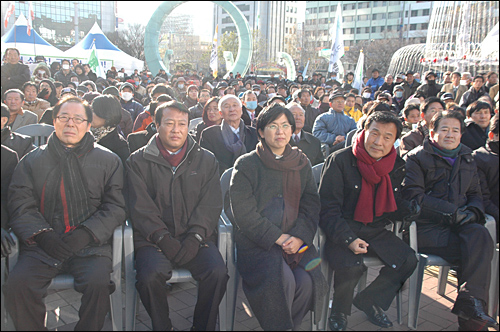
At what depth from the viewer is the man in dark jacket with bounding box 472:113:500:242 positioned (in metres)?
3.68

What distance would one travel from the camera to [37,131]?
187 inches

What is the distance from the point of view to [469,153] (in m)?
3.56

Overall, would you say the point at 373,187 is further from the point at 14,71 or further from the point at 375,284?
the point at 14,71

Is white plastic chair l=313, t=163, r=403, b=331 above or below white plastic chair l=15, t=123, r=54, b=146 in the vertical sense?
below

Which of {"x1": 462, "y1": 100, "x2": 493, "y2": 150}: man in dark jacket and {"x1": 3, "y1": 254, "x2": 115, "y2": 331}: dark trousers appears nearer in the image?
{"x1": 3, "y1": 254, "x2": 115, "y2": 331}: dark trousers

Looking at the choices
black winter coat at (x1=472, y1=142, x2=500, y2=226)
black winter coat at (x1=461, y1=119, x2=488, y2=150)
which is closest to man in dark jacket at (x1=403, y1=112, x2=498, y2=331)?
black winter coat at (x1=472, y1=142, x2=500, y2=226)

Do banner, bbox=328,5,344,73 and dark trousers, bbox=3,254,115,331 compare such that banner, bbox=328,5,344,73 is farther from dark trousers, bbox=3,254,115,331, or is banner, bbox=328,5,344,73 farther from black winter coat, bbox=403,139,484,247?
dark trousers, bbox=3,254,115,331

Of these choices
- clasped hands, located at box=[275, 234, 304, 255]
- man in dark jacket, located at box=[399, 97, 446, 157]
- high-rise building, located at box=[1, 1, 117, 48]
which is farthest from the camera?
high-rise building, located at box=[1, 1, 117, 48]

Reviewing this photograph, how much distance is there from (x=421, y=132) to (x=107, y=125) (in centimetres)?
328

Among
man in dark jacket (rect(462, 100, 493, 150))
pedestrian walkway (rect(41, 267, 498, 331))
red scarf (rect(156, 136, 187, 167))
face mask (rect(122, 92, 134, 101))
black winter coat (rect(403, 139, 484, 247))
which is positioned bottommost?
pedestrian walkway (rect(41, 267, 498, 331))

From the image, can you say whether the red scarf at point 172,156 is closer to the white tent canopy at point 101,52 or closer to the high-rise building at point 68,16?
the white tent canopy at point 101,52

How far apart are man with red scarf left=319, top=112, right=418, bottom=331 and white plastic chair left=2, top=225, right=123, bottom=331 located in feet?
5.07

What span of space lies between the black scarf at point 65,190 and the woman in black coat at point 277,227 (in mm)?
1081

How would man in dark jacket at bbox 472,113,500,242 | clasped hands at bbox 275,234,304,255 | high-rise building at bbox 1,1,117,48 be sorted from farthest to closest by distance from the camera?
high-rise building at bbox 1,1,117,48
man in dark jacket at bbox 472,113,500,242
clasped hands at bbox 275,234,304,255
